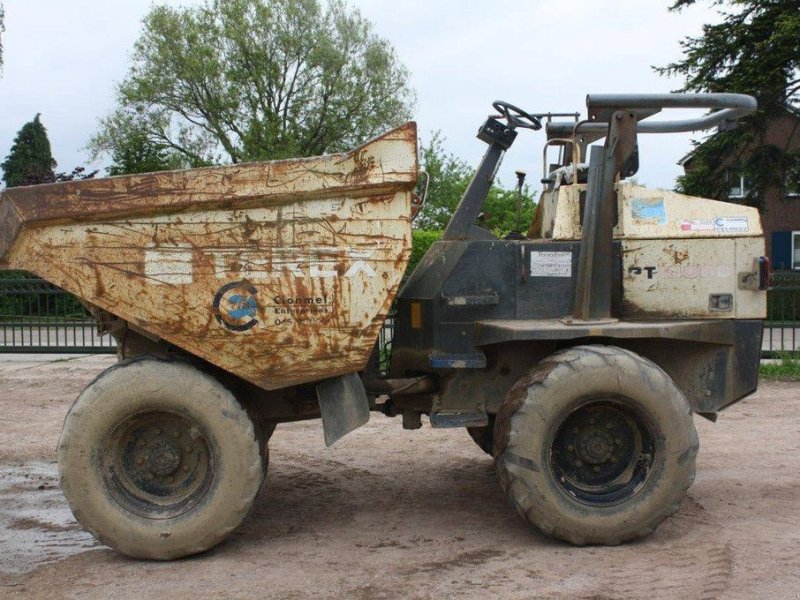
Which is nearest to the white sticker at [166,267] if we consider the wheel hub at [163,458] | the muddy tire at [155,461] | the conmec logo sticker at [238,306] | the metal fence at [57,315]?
the conmec logo sticker at [238,306]

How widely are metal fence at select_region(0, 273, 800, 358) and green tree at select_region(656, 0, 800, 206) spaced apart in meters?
8.43

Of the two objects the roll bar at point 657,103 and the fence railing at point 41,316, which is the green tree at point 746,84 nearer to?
the fence railing at point 41,316

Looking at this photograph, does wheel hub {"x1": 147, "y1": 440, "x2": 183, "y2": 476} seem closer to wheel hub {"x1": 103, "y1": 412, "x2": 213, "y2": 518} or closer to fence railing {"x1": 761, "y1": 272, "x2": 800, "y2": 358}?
wheel hub {"x1": 103, "y1": 412, "x2": 213, "y2": 518}

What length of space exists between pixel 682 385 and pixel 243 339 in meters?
2.69

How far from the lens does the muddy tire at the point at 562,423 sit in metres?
5.15

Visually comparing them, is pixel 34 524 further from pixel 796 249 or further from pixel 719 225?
pixel 796 249

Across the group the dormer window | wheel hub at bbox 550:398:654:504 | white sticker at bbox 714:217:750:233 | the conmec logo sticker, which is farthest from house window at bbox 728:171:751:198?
the conmec logo sticker

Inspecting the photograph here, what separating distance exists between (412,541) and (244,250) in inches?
74.8

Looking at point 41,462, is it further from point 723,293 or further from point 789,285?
point 789,285

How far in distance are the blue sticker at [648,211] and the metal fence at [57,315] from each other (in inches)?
373

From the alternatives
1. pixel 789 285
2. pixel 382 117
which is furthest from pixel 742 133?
pixel 382 117

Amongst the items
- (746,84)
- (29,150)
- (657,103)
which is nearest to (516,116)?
(657,103)

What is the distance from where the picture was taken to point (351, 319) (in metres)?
5.12

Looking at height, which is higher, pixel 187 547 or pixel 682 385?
pixel 682 385
